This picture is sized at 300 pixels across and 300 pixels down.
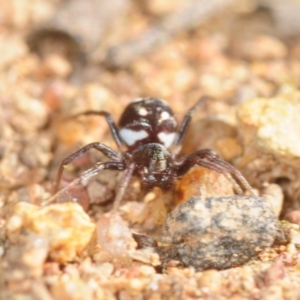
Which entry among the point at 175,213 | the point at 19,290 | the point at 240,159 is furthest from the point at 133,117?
the point at 19,290

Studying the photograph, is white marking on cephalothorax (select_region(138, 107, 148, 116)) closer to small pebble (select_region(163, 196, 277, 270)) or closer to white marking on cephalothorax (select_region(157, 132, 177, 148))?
white marking on cephalothorax (select_region(157, 132, 177, 148))

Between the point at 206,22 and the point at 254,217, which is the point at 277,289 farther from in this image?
the point at 206,22

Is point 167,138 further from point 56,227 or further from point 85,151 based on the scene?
point 56,227

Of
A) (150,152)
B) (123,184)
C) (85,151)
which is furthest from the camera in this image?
(150,152)

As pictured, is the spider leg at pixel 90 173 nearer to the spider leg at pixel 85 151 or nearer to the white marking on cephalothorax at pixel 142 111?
the spider leg at pixel 85 151

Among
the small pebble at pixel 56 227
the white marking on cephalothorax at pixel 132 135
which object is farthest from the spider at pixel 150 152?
the small pebble at pixel 56 227

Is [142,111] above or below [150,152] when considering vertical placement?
above

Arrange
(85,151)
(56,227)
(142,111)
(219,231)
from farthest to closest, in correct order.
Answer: (142,111) < (85,151) < (219,231) < (56,227)

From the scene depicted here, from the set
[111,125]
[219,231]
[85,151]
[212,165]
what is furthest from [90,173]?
[219,231]
